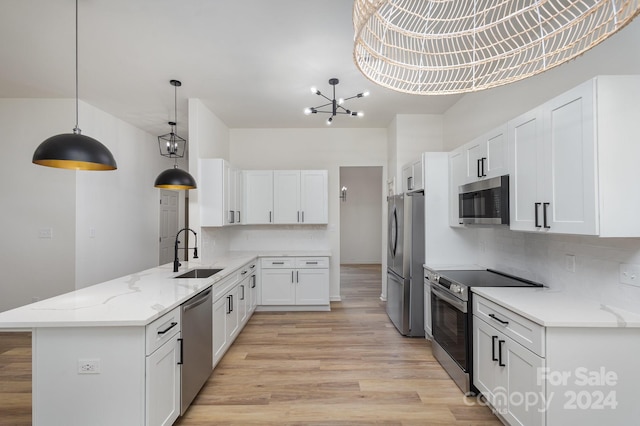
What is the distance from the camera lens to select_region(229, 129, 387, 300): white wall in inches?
206

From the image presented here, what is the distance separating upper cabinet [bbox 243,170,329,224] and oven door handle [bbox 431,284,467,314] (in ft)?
7.10

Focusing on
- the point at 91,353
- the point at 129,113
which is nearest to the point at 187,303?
the point at 91,353

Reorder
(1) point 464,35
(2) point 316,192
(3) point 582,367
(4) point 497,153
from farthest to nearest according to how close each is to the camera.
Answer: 1. (2) point 316,192
2. (4) point 497,153
3. (3) point 582,367
4. (1) point 464,35

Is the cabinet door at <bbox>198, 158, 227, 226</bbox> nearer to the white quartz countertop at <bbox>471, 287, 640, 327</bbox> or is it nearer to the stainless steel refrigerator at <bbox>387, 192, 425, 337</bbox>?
the stainless steel refrigerator at <bbox>387, 192, 425, 337</bbox>

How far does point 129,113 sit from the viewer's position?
4.45 metres

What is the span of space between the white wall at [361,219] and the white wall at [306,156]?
3917 mm

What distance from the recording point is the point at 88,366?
1.72m

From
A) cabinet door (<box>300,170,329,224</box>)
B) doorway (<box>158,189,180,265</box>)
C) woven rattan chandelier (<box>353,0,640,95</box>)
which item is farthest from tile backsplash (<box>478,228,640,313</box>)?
doorway (<box>158,189,180,265</box>)

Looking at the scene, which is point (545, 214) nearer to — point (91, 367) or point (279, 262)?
point (91, 367)

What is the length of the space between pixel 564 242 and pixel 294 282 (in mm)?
3291

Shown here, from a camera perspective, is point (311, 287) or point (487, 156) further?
point (311, 287)

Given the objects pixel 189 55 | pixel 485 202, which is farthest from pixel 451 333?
pixel 189 55

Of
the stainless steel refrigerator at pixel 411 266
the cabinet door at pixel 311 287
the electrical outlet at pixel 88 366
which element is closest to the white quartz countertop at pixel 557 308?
the stainless steel refrigerator at pixel 411 266

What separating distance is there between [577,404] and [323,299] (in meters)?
3.22
